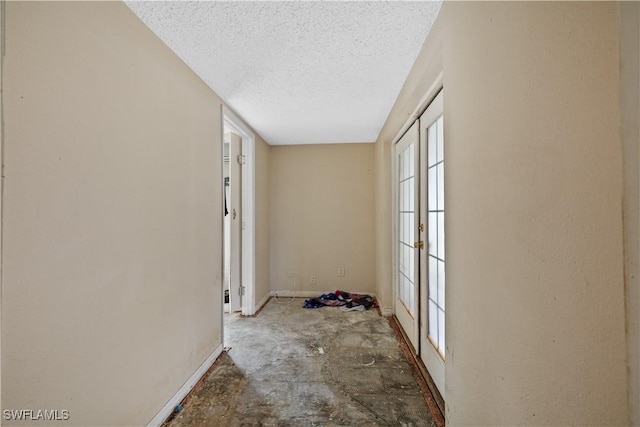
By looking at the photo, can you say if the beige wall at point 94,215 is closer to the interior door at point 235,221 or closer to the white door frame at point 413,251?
the interior door at point 235,221

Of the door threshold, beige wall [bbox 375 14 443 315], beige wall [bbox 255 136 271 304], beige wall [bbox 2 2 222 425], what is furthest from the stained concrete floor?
beige wall [bbox 255 136 271 304]

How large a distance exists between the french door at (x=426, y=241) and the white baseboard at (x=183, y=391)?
162 cm

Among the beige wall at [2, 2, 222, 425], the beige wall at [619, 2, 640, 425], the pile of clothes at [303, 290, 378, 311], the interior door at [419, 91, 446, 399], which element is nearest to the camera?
the beige wall at [619, 2, 640, 425]

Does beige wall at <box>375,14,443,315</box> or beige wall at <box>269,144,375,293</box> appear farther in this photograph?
beige wall at <box>269,144,375,293</box>

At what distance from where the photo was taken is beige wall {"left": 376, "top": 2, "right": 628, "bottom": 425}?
52 cm

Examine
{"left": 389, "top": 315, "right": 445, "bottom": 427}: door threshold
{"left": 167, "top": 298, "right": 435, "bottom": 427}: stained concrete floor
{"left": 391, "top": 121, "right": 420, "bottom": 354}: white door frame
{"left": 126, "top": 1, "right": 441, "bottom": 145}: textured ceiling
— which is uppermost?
{"left": 126, "top": 1, "right": 441, "bottom": 145}: textured ceiling

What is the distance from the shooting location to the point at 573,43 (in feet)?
1.86

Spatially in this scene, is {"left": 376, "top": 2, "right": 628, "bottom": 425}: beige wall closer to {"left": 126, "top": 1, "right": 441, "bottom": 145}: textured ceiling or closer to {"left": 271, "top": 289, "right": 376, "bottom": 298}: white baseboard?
{"left": 126, "top": 1, "right": 441, "bottom": 145}: textured ceiling

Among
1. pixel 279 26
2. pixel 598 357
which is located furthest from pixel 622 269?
pixel 279 26

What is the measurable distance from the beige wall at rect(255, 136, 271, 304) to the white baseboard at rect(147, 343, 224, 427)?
3.85ft

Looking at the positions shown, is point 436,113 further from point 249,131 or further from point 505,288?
point 249,131

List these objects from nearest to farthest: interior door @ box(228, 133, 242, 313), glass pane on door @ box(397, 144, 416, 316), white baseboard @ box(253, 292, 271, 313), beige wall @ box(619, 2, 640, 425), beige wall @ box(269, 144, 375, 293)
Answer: beige wall @ box(619, 2, 640, 425) < glass pane on door @ box(397, 144, 416, 316) < interior door @ box(228, 133, 242, 313) < white baseboard @ box(253, 292, 271, 313) < beige wall @ box(269, 144, 375, 293)

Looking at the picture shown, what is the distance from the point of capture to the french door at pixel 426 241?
5.61 feet

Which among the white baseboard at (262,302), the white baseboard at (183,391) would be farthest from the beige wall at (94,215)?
the white baseboard at (262,302)
